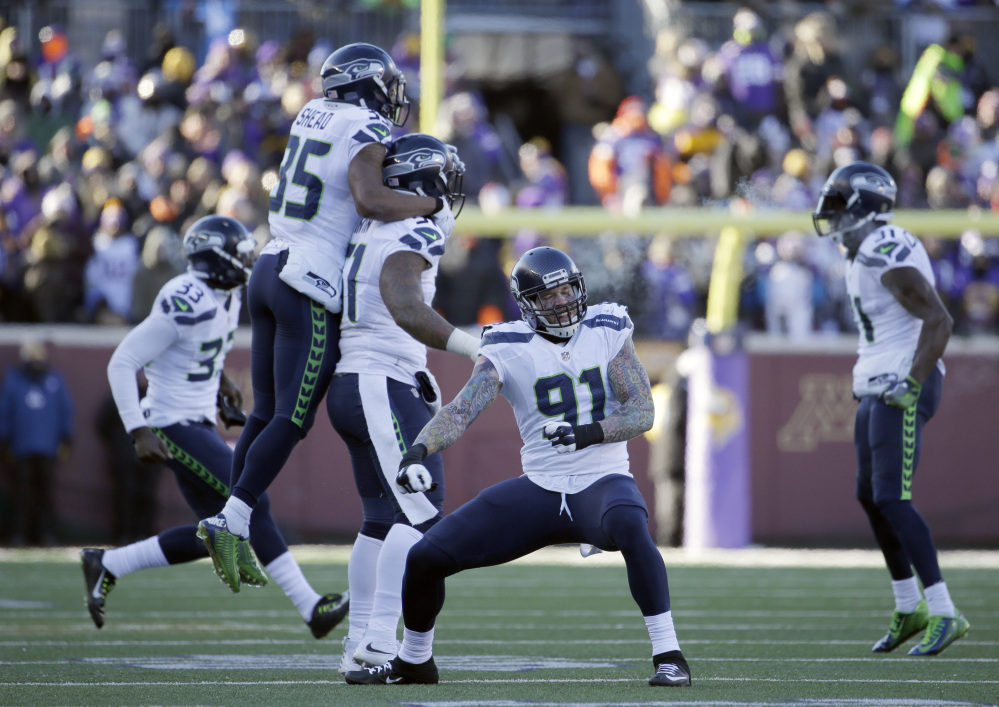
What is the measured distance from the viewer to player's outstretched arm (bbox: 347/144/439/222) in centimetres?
482

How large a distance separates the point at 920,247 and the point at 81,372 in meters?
7.64

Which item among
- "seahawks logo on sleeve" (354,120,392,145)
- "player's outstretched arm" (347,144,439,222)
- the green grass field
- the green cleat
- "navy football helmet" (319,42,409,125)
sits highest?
"navy football helmet" (319,42,409,125)

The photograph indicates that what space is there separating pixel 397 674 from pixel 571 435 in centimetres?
96

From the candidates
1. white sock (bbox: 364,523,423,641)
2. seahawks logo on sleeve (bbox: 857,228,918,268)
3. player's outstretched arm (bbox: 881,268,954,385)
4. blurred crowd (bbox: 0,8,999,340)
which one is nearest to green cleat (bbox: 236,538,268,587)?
white sock (bbox: 364,523,423,641)

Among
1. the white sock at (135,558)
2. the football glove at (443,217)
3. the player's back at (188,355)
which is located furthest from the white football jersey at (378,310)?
the white sock at (135,558)

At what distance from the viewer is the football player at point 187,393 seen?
5.92m

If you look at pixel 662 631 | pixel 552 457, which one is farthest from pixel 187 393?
pixel 662 631

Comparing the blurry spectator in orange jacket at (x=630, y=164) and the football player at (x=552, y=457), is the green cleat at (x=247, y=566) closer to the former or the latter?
the football player at (x=552, y=457)

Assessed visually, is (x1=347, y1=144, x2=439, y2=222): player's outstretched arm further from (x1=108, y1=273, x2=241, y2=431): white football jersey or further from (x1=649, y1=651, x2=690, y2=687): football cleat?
(x1=649, y1=651, x2=690, y2=687): football cleat

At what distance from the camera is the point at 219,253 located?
608cm

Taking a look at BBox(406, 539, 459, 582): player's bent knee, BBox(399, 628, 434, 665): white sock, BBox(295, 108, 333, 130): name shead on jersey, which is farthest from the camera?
BBox(295, 108, 333, 130): name shead on jersey

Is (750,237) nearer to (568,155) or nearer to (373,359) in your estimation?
(568,155)

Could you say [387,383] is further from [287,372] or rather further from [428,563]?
[428,563]

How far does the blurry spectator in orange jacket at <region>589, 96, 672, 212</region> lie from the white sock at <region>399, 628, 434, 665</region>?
8279mm
